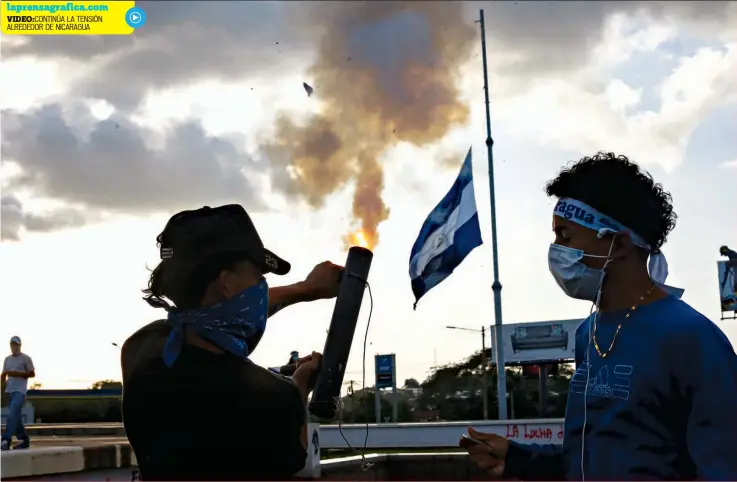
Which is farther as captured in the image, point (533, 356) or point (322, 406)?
point (533, 356)

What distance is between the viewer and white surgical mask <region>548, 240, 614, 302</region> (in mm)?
3539

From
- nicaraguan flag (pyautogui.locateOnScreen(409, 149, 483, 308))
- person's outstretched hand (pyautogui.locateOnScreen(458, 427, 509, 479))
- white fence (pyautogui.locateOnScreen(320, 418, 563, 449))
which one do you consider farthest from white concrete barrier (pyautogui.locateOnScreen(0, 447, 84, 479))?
white fence (pyautogui.locateOnScreen(320, 418, 563, 449))

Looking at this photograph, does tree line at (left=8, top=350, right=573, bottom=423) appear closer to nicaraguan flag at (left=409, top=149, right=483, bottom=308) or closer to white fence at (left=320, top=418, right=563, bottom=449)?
white fence at (left=320, top=418, right=563, bottom=449)

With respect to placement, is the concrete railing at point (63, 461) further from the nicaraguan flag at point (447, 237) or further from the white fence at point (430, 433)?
the white fence at point (430, 433)

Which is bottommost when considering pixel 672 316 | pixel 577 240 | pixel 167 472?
pixel 167 472

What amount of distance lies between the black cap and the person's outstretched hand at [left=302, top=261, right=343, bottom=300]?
433 mm

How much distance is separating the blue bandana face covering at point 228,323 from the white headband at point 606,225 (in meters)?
1.43

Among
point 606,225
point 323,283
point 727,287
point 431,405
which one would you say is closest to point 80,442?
point 323,283

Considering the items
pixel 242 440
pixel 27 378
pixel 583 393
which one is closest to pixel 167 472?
pixel 242 440

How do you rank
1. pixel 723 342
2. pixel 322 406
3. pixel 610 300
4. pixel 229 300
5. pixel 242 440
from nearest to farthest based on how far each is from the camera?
pixel 242 440 → pixel 229 300 → pixel 723 342 → pixel 322 406 → pixel 610 300

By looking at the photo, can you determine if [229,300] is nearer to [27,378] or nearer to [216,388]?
[216,388]

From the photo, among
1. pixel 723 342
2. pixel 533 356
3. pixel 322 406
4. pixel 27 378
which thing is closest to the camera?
pixel 723 342

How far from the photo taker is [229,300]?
2.72 m

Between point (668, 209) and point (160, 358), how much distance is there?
7.14 feet
